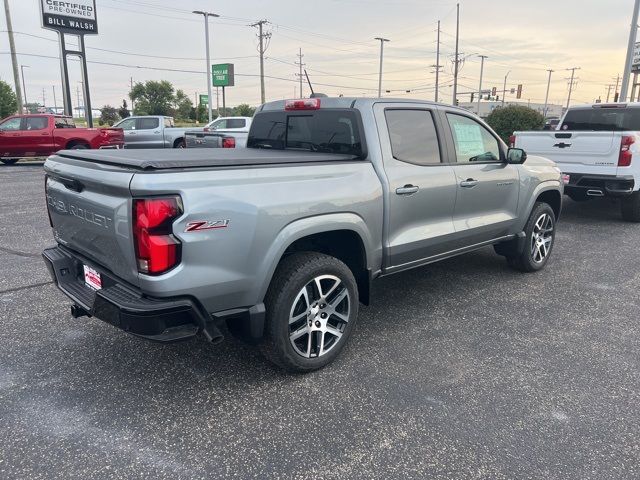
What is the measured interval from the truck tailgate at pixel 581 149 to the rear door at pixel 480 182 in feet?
11.3

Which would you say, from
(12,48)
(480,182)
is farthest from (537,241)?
(12,48)

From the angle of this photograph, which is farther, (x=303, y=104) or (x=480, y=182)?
(x=480, y=182)

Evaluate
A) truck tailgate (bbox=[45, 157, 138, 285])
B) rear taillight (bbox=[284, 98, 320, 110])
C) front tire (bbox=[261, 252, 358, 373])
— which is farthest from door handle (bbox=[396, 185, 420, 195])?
truck tailgate (bbox=[45, 157, 138, 285])

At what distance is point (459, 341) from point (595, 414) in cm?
111

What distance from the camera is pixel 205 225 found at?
2.56 m

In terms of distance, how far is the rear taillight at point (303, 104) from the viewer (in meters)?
3.99

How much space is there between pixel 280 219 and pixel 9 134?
654 inches

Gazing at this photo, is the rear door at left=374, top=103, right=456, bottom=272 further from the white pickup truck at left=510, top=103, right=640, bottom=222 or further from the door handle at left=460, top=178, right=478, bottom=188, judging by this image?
the white pickup truck at left=510, top=103, right=640, bottom=222

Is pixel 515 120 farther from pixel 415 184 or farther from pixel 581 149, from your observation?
pixel 415 184

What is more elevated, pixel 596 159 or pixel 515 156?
pixel 515 156

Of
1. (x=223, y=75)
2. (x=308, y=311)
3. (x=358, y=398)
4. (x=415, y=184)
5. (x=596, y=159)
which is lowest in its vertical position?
(x=358, y=398)

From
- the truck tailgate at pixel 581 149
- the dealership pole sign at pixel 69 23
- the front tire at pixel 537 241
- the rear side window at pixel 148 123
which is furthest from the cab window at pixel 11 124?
the front tire at pixel 537 241

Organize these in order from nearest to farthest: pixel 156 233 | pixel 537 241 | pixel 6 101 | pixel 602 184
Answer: pixel 156 233 → pixel 537 241 → pixel 602 184 → pixel 6 101

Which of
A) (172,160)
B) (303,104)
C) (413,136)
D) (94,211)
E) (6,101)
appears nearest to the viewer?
(172,160)
